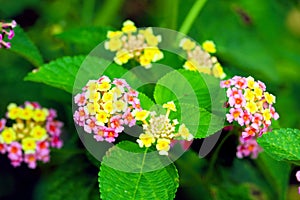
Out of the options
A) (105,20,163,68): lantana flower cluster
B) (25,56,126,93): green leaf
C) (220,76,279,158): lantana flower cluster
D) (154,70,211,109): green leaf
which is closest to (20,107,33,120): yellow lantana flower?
(25,56,126,93): green leaf

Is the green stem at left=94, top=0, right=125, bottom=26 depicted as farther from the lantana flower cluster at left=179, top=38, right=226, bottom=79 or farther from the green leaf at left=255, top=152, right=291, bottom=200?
the green leaf at left=255, top=152, right=291, bottom=200

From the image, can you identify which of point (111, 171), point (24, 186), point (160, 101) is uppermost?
point (160, 101)

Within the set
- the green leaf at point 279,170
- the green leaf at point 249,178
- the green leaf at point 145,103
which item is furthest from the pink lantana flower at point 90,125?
the green leaf at point 249,178

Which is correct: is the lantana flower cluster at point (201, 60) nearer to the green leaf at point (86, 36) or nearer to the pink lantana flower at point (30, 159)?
the green leaf at point (86, 36)

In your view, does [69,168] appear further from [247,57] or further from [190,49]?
[247,57]

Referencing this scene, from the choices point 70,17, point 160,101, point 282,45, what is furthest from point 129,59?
point 282,45

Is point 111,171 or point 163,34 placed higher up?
point 163,34

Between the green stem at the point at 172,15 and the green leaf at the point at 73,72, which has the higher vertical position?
the green stem at the point at 172,15
